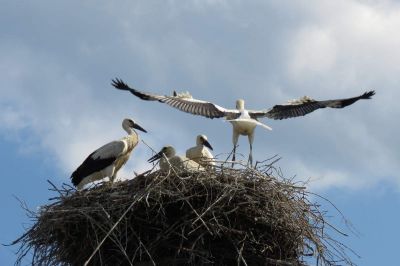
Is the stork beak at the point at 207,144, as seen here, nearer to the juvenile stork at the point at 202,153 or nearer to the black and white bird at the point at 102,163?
the juvenile stork at the point at 202,153

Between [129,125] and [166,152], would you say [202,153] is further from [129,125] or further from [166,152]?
[129,125]

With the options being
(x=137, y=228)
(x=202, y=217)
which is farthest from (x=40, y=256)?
(x=202, y=217)

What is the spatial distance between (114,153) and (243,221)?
120 inches

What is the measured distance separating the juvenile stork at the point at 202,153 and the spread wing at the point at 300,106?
3.24 feet

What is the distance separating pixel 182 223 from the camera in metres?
8.99

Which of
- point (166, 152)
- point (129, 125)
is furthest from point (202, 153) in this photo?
point (129, 125)

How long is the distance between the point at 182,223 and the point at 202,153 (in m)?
1.96

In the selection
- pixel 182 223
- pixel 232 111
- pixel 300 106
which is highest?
pixel 300 106

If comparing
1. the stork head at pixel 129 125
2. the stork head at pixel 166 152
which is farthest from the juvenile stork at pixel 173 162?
the stork head at pixel 129 125

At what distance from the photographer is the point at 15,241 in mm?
9383

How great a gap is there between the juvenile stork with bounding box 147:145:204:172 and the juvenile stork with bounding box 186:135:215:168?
0.06m

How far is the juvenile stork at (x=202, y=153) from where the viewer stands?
9984mm

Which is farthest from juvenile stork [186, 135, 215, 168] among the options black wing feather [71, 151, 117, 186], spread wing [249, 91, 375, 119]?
black wing feather [71, 151, 117, 186]

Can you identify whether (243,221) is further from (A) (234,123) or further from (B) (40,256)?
(A) (234,123)
